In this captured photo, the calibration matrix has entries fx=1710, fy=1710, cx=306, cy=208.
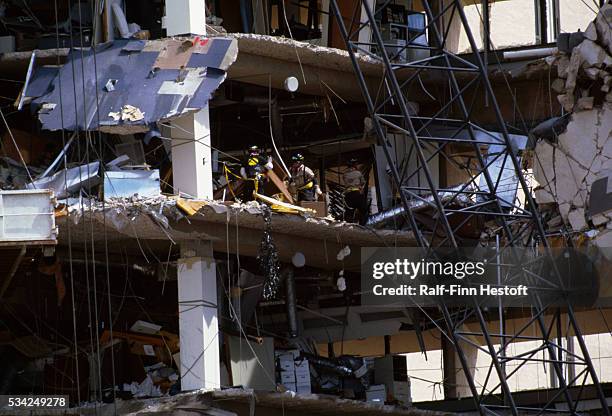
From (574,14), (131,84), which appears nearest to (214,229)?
(131,84)

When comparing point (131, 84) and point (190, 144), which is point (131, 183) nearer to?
point (190, 144)

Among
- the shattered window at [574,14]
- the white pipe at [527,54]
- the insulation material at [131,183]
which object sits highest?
the shattered window at [574,14]

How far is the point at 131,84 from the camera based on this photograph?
34406 mm

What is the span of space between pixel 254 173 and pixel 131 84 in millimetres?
3119

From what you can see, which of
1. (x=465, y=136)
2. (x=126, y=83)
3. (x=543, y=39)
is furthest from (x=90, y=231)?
(x=543, y=39)

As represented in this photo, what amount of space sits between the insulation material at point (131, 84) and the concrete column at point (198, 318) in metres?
2.89

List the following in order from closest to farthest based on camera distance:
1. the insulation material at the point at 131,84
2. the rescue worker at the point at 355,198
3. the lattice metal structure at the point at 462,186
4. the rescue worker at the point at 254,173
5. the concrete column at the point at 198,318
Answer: the lattice metal structure at the point at 462,186 < the insulation material at the point at 131,84 < the concrete column at the point at 198,318 < the rescue worker at the point at 254,173 < the rescue worker at the point at 355,198

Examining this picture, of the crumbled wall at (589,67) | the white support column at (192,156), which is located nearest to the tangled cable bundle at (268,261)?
the white support column at (192,156)

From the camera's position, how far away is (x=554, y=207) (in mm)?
36625

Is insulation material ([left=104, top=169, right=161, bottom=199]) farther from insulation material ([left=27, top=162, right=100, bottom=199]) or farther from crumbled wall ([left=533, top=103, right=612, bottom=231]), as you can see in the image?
crumbled wall ([left=533, top=103, right=612, bottom=231])

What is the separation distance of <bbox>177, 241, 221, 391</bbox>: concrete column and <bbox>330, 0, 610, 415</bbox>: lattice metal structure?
427 centimetres

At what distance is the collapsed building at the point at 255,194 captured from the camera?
3388 cm

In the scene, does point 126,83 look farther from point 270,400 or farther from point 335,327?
point 335,327

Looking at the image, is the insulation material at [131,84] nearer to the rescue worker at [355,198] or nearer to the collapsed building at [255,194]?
the collapsed building at [255,194]
